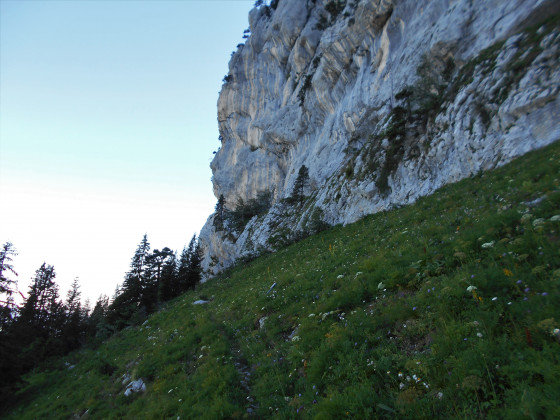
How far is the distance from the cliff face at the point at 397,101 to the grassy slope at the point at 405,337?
536 centimetres

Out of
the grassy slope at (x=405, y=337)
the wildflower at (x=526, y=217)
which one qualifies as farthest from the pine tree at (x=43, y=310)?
the wildflower at (x=526, y=217)

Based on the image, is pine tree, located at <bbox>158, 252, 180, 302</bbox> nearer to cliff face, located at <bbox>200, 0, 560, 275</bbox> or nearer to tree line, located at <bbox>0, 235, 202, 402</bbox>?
tree line, located at <bbox>0, 235, 202, 402</bbox>

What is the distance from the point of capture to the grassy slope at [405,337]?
154 inches

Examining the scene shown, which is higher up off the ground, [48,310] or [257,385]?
[48,310]

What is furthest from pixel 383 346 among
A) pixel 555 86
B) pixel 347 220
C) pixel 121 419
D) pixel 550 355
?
pixel 347 220

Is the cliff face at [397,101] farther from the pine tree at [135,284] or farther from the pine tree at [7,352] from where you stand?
the pine tree at [7,352]

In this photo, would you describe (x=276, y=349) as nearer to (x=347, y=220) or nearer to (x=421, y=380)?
(x=421, y=380)

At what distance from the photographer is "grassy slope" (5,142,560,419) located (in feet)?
12.8

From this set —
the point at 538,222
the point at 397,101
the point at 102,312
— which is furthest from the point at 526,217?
the point at 102,312

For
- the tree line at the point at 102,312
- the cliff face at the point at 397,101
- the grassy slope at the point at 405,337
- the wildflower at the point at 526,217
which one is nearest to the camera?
the grassy slope at the point at 405,337

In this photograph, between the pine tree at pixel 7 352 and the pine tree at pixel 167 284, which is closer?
the pine tree at pixel 7 352

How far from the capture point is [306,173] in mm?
48969

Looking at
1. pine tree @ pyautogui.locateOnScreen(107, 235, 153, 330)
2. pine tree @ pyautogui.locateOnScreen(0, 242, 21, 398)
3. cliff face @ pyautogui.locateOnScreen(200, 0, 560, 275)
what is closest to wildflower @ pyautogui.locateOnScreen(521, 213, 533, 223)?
cliff face @ pyautogui.locateOnScreen(200, 0, 560, 275)

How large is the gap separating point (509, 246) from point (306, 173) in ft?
142
